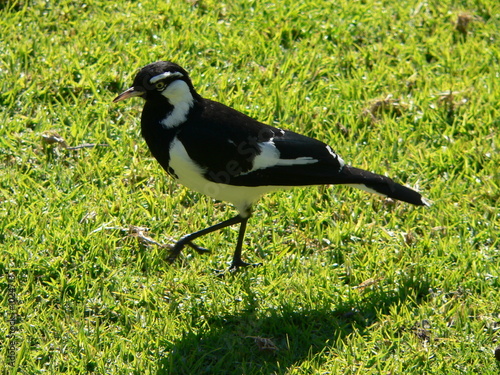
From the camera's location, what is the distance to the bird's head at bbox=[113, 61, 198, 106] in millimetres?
4094

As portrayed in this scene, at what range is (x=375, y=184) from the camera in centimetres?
437

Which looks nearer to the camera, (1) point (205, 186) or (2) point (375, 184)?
(1) point (205, 186)

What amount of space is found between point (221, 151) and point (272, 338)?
3.39 ft

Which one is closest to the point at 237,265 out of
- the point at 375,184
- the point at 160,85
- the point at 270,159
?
the point at 270,159

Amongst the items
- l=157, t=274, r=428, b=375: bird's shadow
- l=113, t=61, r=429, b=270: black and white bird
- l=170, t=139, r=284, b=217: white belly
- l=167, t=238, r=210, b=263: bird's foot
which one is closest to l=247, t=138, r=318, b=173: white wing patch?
l=113, t=61, r=429, b=270: black and white bird

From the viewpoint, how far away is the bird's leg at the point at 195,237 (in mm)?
4363

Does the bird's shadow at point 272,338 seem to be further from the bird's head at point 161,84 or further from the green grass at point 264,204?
the bird's head at point 161,84

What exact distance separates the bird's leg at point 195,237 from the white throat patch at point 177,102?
→ 0.66 meters

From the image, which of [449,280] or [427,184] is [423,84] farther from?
[449,280]

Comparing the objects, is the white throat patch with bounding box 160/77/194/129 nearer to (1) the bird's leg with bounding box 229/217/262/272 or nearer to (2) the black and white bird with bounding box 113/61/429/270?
(2) the black and white bird with bounding box 113/61/429/270

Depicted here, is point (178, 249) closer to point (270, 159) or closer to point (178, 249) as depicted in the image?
point (178, 249)

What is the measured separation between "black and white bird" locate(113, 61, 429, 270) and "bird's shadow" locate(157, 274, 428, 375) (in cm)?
56

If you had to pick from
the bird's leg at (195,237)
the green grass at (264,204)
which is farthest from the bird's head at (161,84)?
the green grass at (264,204)

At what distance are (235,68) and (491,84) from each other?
1.96 meters
